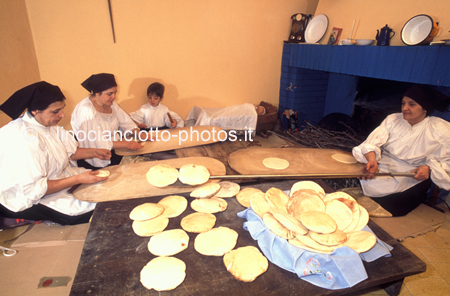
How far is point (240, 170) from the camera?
2.40m

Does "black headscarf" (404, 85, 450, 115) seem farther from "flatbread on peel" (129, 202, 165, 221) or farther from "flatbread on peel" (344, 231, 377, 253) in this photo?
"flatbread on peel" (129, 202, 165, 221)

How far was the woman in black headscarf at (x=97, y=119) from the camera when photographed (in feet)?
8.92

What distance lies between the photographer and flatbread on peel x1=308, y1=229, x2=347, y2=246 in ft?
4.08

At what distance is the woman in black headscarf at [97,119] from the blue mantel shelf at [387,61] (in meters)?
3.14

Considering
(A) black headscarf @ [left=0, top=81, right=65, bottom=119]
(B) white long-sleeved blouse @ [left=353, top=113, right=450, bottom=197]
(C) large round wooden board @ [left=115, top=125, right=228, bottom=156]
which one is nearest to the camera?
(A) black headscarf @ [left=0, top=81, right=65, bottom=119]

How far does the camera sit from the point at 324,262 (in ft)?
4.00

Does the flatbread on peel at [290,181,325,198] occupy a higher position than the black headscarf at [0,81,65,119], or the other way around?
the black headscarf at [0,81,65,119]

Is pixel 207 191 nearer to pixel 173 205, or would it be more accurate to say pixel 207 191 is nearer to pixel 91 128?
pixel 173 205

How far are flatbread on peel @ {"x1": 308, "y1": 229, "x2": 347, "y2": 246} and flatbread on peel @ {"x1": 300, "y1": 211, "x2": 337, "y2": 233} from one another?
2cm

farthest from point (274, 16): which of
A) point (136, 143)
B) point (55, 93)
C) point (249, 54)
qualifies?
point (55, 93)

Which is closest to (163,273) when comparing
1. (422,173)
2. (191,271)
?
(191,271)

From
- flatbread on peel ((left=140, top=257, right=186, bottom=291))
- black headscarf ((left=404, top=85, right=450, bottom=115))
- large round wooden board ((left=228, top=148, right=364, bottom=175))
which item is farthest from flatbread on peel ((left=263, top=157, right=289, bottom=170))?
flatbread on peel ((left=140, top=257, right=186, bottom=291))

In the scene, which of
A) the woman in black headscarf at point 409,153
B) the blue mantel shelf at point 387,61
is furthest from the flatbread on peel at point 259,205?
the blue mantel shelf at point 387,61

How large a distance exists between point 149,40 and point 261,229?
3669mm
